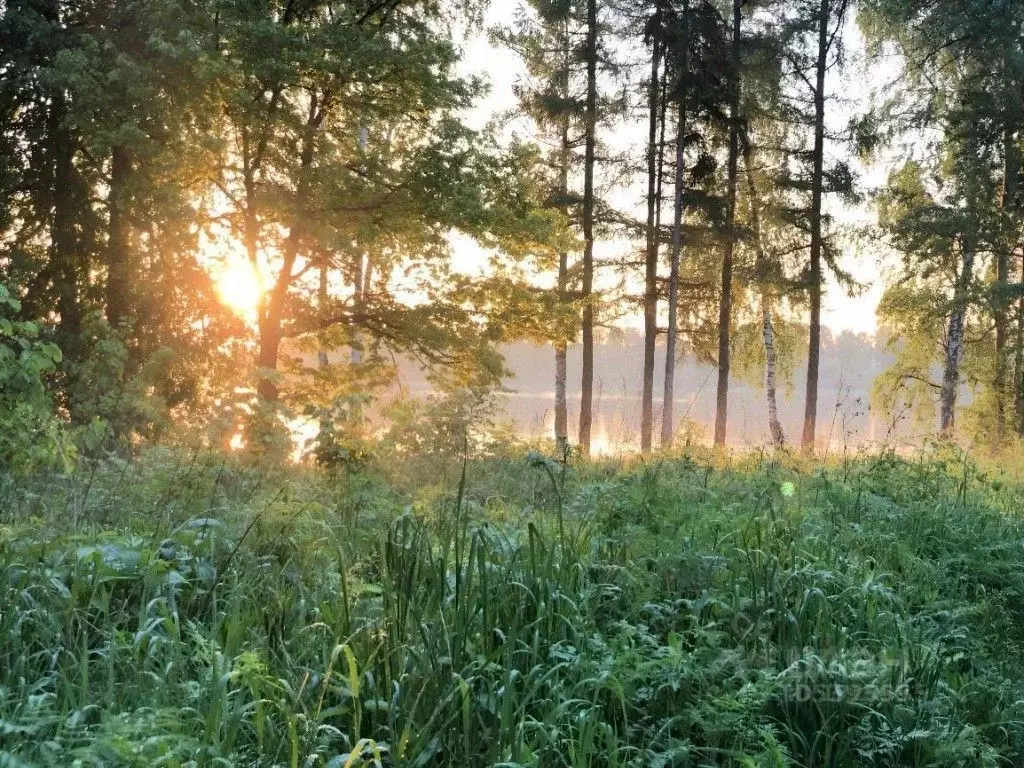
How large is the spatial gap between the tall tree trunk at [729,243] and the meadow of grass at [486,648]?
15.0 metres

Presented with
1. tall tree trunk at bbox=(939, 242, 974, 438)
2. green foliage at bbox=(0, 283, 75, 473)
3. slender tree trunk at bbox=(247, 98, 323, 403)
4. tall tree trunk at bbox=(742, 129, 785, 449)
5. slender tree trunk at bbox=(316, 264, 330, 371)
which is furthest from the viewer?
tall tree trunk at bbox=(742, 129, 785, 449)

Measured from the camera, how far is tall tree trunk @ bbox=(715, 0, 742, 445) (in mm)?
18859

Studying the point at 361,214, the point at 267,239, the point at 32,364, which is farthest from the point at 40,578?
the point at 267,239

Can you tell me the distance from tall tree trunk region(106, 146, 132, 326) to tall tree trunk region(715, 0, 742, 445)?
13103mm

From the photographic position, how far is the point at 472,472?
28.1 ft

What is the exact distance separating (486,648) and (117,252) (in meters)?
13.5

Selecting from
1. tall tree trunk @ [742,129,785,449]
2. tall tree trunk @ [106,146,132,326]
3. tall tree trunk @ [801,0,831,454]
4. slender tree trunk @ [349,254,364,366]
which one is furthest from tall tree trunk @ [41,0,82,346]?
tall tree trunk @ [801,0,831,454]

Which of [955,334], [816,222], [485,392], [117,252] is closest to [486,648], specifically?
[485,392]

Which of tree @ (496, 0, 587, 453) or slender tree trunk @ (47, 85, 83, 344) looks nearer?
slender tree trunk @ (47, 85, 83, 344)

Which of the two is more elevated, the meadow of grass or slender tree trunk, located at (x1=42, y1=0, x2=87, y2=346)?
slender tree trunk, located at (x1=42, y1=0, x2=87, y2=346)

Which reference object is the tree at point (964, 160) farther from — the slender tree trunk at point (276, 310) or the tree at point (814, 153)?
the slender tree trunk at point (276, 310)

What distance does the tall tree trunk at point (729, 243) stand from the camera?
18.9 meters

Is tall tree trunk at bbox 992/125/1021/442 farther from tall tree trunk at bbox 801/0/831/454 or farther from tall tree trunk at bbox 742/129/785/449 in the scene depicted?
tall tree trunk at bbox 742/129/785/449

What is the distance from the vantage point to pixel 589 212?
18875 mm
